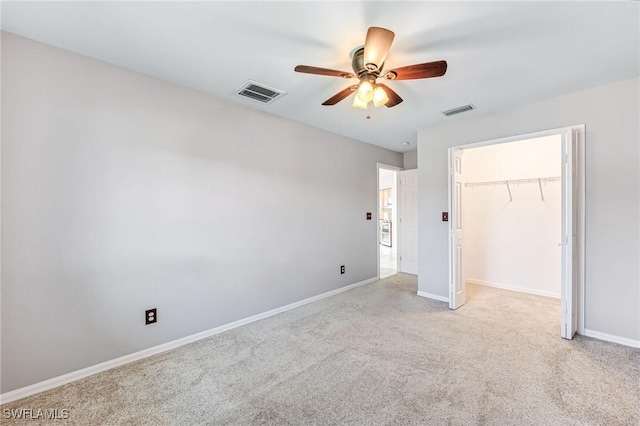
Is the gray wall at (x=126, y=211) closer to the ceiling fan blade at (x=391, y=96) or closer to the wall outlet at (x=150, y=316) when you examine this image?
the wall outlet at (x=150, y=316)

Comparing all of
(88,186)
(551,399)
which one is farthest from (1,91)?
(551,399)

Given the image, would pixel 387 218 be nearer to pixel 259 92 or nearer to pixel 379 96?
pixel 259 92

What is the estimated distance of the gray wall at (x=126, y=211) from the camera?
1886mm

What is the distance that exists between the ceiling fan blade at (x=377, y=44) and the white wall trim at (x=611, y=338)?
10.7 feet

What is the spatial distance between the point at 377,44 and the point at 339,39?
425 mm

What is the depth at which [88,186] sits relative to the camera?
6.95 feet

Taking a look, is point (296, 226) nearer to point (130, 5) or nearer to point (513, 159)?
point (130, 5)

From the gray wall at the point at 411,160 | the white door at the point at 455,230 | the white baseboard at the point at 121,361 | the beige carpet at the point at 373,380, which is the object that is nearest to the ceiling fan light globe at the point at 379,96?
the white door at the point at 455,230

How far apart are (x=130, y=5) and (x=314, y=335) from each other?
2918 millimetres

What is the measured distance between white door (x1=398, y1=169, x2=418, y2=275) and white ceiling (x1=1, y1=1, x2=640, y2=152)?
2.62 metres

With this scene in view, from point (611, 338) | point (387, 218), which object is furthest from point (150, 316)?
point (387, 218)

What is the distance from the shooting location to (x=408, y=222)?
5.32 metres

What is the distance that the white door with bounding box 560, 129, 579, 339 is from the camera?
8.57ft

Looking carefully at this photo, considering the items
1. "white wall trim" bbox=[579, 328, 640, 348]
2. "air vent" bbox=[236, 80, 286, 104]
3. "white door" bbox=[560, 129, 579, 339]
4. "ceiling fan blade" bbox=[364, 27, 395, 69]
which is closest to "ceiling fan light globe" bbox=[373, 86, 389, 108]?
"ceiling fan blade" bbox=[364, 27, 395, 69]
